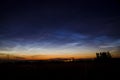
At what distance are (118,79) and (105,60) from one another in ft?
282

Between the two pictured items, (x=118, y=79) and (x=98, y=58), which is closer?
(x=118, y=79)

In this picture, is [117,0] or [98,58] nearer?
[117,0]

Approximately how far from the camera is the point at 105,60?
3903 inches

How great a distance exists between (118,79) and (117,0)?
47.5 feet

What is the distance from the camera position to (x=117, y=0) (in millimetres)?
5156

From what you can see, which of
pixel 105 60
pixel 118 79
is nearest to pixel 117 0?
pixel 118 79

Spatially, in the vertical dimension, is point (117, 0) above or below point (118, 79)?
above

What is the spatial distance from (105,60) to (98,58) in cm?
562

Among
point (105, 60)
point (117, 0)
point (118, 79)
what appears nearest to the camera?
point (117, 0)

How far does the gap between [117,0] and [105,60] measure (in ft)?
327

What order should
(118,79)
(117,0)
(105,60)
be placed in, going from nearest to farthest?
1. (117,0)
2. (118,79)
3. (105,60)

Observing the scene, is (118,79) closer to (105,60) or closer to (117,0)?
(117,0)

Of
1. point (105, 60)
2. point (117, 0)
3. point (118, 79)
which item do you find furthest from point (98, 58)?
point (117, 0)

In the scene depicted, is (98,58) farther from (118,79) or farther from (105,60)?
(118,79)
